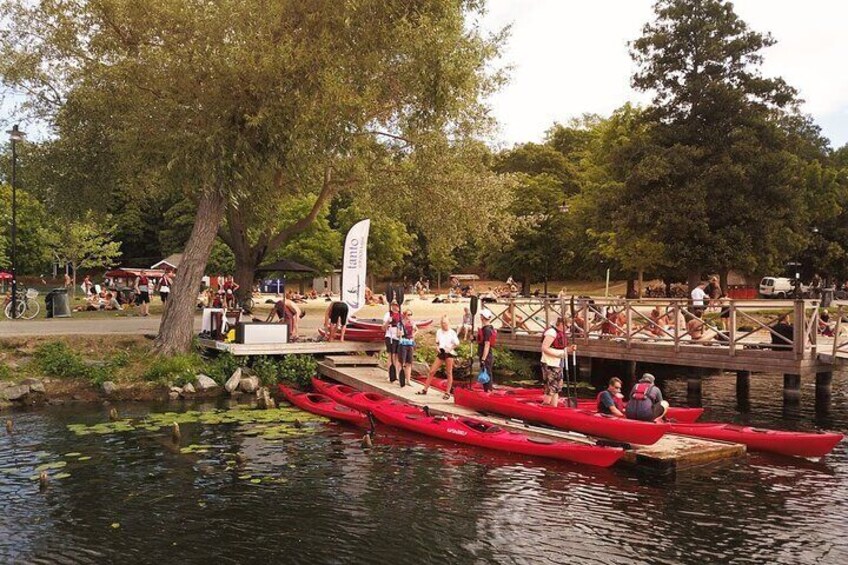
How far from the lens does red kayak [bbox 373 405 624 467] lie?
1262 cm

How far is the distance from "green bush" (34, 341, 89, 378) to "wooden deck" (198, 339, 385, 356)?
3.61m

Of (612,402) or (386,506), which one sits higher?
(612,402)

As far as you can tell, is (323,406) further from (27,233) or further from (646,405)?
(27,233)

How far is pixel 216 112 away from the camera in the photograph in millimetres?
19016

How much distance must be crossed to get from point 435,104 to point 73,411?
41.2ft

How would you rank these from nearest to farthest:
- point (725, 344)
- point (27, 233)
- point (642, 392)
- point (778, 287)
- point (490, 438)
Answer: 1. point (642, 392)
2. point (490, 438)
3. point (725, 344)
4. point (778, 287)
5. point (27, 233)

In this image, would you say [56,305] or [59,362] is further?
[56,305]

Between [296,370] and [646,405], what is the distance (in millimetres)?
10868

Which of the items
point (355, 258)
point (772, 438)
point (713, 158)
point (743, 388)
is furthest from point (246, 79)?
point (713, 158)

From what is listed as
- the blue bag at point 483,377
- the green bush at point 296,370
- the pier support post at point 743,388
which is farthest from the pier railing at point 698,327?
the green bush at point 296,370

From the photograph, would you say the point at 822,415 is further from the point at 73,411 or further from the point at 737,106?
the point at 737,106

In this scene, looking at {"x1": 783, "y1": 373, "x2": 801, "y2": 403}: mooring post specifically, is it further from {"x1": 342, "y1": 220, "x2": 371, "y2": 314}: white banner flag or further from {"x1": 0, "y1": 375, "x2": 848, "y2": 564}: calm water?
{"x1": 342, "y1": 220, "x2": 371, "y2": 314}: white banner flag

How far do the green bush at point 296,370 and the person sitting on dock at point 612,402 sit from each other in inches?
374

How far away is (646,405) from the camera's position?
13250 millimetres
